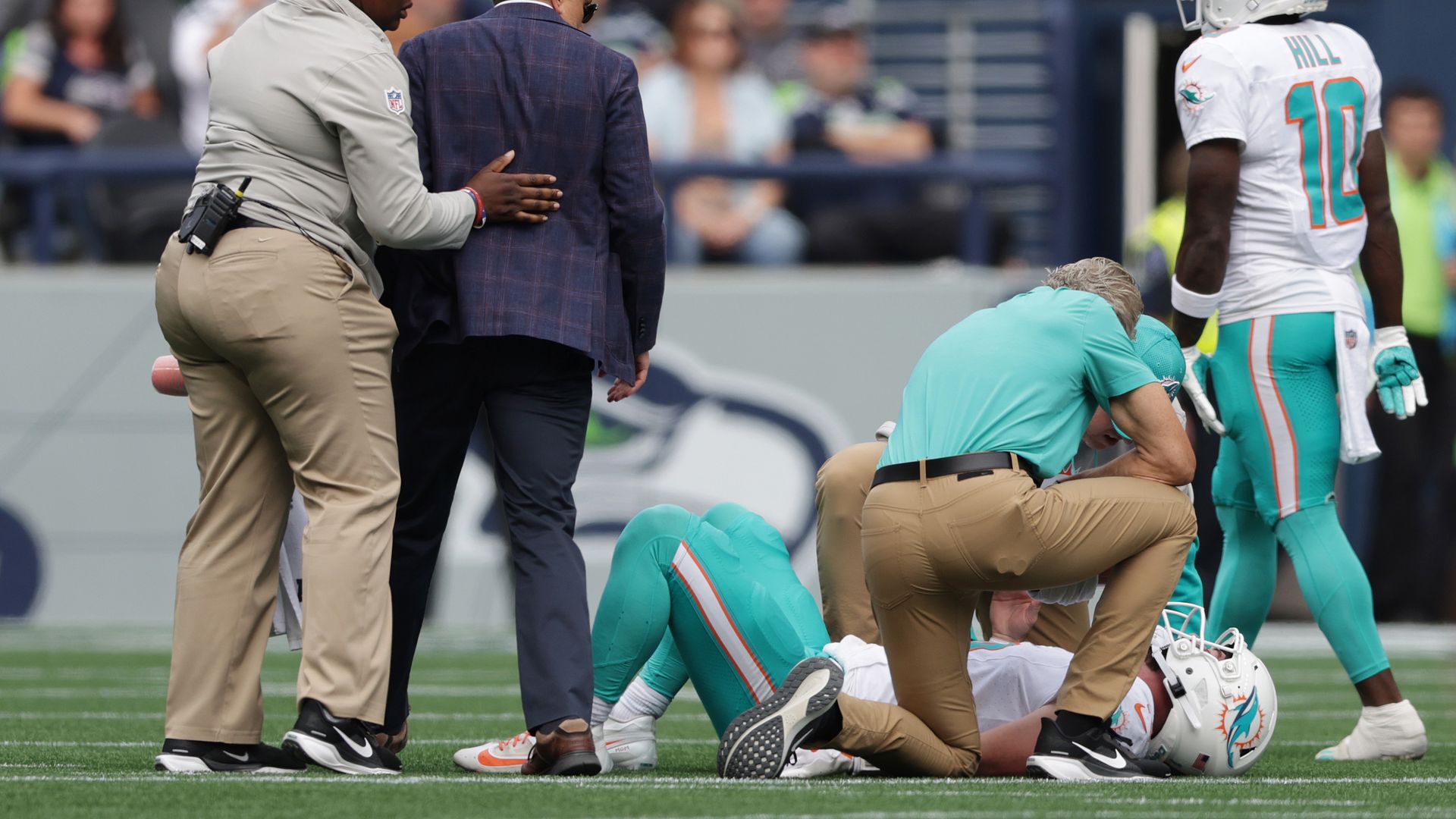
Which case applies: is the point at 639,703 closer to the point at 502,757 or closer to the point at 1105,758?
the point at 502,757

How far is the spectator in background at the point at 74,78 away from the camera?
1110 cm

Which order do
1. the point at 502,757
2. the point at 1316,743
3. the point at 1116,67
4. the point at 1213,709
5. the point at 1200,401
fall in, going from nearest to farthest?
the point at 1213,709
the point at 502,757
the point at 1200,401
the point at 1316,743
the point at 1116,67

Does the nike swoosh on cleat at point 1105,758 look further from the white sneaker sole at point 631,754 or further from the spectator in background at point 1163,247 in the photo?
the spectator in background at point 1163,247

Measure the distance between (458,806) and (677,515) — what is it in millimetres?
1110

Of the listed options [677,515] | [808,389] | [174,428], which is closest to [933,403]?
[677,515]

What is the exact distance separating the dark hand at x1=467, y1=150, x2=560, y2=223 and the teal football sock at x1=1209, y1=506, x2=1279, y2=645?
223 cm

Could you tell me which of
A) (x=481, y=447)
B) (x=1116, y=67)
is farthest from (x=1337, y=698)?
(x=1116, y=67)

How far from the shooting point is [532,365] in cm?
499

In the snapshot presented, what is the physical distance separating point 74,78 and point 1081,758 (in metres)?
8.16

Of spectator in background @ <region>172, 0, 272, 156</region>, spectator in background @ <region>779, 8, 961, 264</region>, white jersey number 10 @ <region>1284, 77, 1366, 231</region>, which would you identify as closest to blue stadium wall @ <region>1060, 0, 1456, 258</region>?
spectator in background @ <region>779, 8, 961, 264</region>

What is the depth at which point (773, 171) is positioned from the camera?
10703 millimetres

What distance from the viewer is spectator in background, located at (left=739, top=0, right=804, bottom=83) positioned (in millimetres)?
12766

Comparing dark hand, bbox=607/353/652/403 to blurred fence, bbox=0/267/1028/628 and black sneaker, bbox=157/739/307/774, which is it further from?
blurred fence, bbox=0/267/1028/628

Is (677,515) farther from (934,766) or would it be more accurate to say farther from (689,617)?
(934,766)
